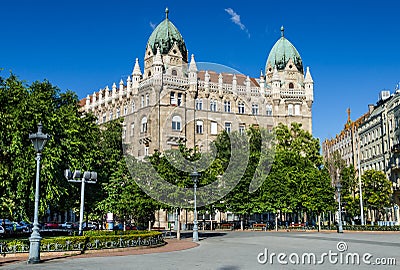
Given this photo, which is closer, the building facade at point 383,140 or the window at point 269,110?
the building facade at point 383,140

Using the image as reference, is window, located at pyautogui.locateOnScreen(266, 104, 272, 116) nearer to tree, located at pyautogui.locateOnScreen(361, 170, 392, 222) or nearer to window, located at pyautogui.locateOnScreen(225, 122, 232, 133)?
window, located at pyautogui.locateOnScreen(225, 122, 232, 133)

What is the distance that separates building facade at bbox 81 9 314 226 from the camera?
72562mm

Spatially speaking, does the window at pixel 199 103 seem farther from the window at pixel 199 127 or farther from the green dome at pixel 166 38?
the green dome at pixel 166 38

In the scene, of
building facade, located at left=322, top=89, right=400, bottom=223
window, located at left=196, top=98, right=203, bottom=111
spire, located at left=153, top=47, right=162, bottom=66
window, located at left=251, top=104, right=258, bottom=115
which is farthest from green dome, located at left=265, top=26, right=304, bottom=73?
spire, located at left=153, top=47, right=162, bottom=66

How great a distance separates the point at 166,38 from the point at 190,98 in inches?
422

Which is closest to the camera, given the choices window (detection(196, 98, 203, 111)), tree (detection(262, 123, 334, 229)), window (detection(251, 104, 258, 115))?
tree (detection(262, 123, 334, 229))

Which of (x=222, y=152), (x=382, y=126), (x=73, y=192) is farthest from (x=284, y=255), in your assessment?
(x=382, y=126)

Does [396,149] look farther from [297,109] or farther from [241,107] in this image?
[241,107]

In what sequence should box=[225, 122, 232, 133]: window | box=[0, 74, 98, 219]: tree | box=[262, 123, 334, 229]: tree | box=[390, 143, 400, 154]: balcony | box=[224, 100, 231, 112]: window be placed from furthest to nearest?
1. box=[224, 100, 231, 112]: window
2. box=[225, 122, 232, 133]: window
3. box=[390, 143, 400, 154]: balcony
4. box=[262, 123, 334, 229]: tree
5. box=[0, 74, 98, 219]: tree

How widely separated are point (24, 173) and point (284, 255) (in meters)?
17.8

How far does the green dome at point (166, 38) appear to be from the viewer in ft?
253

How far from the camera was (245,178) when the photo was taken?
5781 cm

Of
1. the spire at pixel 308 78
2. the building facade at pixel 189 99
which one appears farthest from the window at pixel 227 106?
the spire at pixel 308 78

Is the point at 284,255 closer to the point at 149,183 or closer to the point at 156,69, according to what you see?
the point at 149,183
